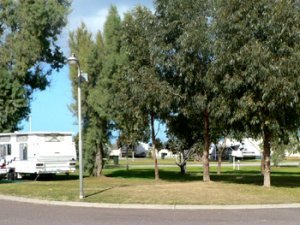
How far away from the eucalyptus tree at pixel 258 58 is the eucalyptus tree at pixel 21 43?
1877 cm

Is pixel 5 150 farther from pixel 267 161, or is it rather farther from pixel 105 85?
pixel 267 161

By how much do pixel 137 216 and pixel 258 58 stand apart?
793 centimetres

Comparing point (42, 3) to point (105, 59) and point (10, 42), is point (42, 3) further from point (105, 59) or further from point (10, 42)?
point (105, 59)

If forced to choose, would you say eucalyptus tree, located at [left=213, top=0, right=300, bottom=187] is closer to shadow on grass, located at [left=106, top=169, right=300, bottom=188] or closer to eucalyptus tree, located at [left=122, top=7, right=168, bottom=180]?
eucalyptus tree, located at [left=122, top=7, right=168, bottom=180]

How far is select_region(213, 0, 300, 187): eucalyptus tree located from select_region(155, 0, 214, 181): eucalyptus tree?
1171 mm

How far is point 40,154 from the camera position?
29.3 metres

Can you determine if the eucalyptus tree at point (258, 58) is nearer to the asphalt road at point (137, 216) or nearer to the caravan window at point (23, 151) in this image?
the asphalt road at point (137, 216)

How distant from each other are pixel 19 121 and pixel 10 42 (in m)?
5.75

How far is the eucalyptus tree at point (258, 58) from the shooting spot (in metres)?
19.4

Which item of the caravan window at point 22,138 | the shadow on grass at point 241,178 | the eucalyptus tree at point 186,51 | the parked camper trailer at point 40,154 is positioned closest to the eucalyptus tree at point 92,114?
the shadow on grass at point 241,178

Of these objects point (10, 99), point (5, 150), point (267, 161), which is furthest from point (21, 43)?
point (267, 161)

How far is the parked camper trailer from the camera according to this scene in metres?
29.3

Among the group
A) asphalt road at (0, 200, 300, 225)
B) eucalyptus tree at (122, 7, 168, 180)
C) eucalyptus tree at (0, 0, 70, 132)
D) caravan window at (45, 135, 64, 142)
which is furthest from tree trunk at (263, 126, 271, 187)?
eucalyptus tree at (0, 0, 70, 132)

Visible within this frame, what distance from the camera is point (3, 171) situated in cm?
2997
